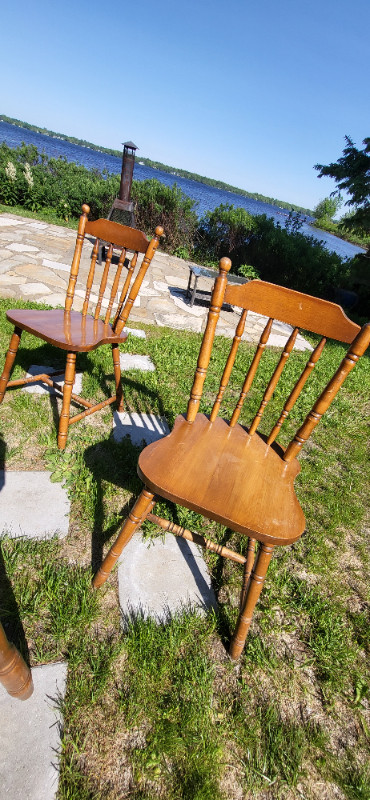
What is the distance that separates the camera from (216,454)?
139 centimetres

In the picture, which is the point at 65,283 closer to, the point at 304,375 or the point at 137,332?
the point at 137,332

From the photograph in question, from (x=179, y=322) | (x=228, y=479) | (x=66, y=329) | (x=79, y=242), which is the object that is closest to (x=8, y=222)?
(x=179, y=322)

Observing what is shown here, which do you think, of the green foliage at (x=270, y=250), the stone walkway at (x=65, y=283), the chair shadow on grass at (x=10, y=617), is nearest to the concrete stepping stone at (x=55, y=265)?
the stone walkway at (x=65, y=283)

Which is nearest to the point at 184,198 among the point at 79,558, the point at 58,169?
the point at 58,169

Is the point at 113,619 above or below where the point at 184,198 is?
below

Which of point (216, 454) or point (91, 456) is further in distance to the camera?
point (91, 456)

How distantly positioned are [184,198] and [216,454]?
8890mm

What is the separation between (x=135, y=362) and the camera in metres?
3.34

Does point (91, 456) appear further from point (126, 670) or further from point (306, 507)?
point (306, 507)

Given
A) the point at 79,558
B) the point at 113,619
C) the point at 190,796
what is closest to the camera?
the point at 190,796

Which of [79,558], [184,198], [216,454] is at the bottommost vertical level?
[79,558]

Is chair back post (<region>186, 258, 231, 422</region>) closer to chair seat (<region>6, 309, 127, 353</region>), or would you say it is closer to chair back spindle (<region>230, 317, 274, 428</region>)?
chair back spindle (<region>230, 317, 274, 428</region>)

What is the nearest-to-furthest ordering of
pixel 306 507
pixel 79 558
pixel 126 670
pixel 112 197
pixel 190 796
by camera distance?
pixel 190 796 < pixel 126 670 < pixel 79 558 < pixel 306 507 < pixel 112 197

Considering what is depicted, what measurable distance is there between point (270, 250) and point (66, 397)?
7844 mm
